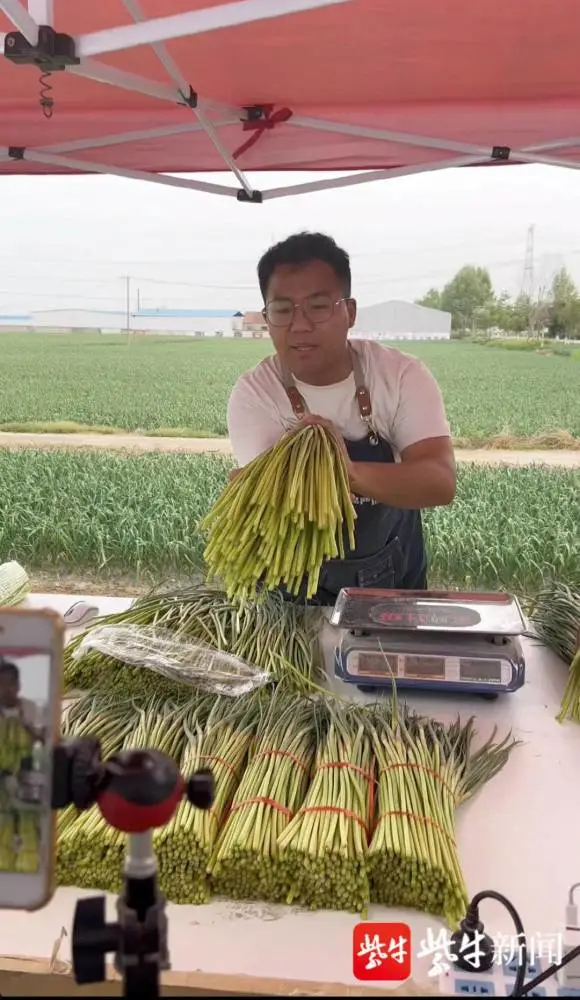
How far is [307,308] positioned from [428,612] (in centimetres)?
107

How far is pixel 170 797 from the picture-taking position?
0.60m

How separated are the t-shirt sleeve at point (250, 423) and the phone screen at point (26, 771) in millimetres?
1857

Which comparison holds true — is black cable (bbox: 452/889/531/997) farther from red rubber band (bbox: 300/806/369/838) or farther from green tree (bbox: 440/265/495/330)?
green tree (bbox: 440/265/495/330)

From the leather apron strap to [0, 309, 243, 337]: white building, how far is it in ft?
15.7

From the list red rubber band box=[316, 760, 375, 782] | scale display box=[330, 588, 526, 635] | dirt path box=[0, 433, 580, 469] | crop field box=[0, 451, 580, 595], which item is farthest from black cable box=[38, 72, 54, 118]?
dirt path box=[0, 433, 580, 469]

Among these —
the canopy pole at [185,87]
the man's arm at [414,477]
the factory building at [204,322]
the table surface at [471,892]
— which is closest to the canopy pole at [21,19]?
the canopy pole at [185,87]

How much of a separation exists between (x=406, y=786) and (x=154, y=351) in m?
7.84

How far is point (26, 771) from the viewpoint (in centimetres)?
65

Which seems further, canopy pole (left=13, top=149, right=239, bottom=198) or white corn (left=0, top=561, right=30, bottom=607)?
canopy pole (left=13, top=149, right=239, bottom=198)

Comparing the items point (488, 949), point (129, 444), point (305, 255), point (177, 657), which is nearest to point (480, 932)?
point (488, 949)

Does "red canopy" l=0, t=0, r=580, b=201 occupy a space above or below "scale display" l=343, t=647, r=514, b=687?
above

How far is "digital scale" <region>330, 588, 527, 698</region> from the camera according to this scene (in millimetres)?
1724

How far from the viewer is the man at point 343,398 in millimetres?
2350

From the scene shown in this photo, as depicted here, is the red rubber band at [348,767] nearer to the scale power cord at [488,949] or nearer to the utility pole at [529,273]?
the scale power cord at [488,949]
